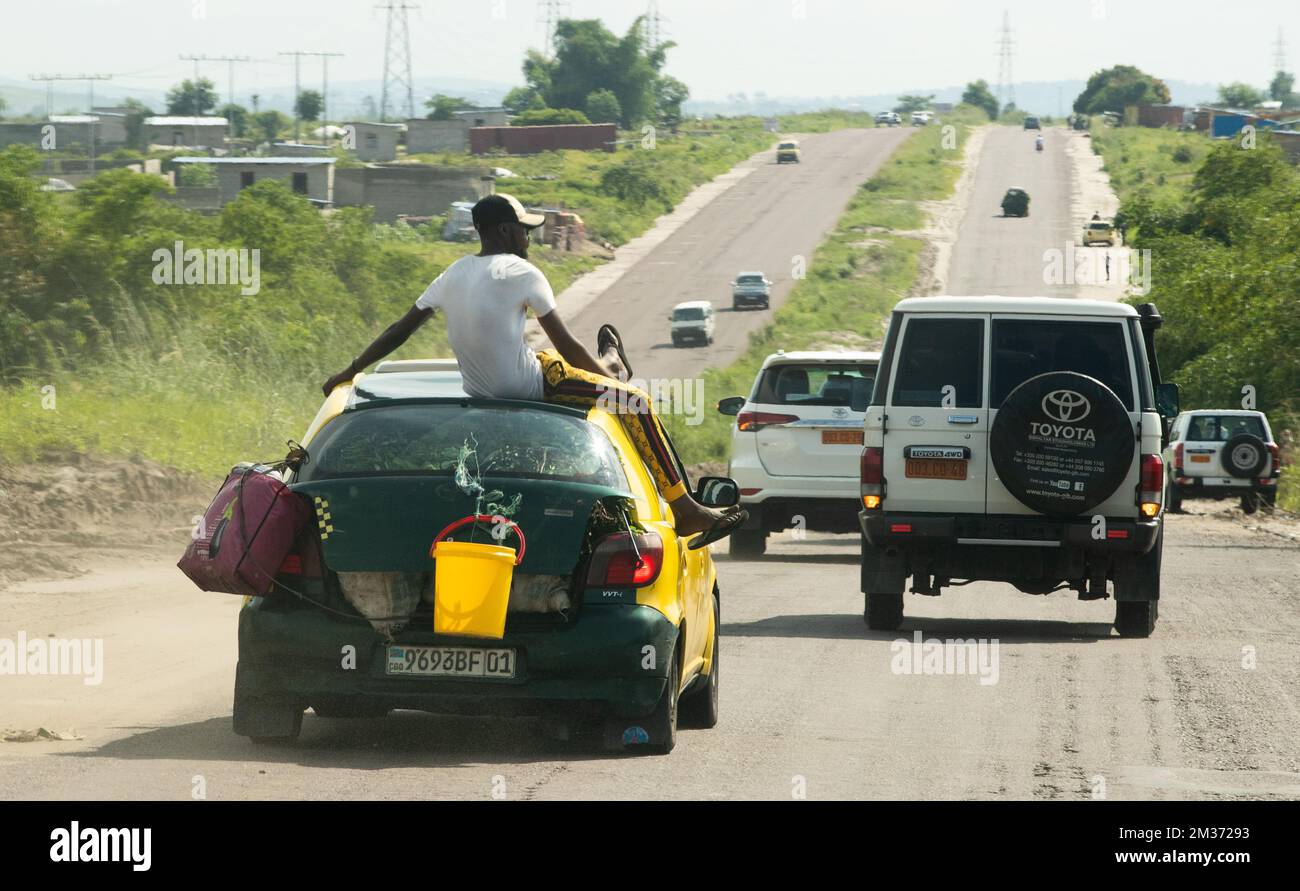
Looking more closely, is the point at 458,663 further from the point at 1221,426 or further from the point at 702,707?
the point at 1221,426

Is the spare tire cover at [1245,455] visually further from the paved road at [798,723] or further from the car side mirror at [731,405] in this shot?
the paved road at [798,723]

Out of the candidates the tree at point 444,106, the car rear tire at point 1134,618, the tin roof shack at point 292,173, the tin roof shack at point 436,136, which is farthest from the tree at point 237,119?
the car rear tire at point 1134,618

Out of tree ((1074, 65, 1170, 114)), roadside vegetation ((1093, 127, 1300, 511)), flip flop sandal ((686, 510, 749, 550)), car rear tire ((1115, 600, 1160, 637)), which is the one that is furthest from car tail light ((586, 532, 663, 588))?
tree ((1074, 65, 1170, 114))

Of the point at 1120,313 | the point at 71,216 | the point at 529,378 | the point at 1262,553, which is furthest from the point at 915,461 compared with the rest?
the point at 71,216

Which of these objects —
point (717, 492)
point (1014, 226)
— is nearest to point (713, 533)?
point (717, 492)

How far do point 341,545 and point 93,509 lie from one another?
44.2 ft

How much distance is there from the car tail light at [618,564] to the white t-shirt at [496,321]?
38.1 inches

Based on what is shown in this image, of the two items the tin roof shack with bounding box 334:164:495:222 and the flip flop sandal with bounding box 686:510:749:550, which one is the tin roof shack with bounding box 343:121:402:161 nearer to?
the tin roof shack with bounding box 334:164:495:222

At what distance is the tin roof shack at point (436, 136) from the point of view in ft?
461

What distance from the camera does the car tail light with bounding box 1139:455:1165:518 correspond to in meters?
12.6

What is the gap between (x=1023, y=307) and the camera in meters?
12.9

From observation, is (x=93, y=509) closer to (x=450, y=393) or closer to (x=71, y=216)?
(x=450, y=393)

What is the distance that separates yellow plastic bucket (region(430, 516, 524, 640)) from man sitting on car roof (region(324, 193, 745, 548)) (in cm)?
91
